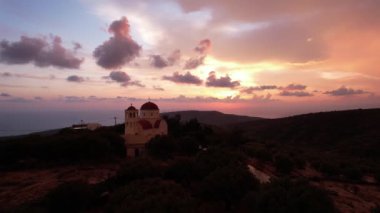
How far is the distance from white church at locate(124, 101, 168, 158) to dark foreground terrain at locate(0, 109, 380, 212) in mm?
2411

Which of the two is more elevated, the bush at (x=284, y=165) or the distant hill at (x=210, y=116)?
the distant hill at (x=210, y=116)

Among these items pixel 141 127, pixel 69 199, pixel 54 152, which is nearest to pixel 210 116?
→ pixel 141 127

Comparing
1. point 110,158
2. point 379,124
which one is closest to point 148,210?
point 110,158

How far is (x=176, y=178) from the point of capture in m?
23.7

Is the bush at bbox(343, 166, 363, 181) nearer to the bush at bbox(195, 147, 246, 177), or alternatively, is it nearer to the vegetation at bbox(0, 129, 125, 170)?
the bush at bbox(195, 147, 246, 177)

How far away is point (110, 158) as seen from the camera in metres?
36.2

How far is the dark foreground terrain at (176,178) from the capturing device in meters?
15.5

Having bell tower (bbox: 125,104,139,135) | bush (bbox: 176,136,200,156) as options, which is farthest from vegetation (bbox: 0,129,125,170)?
bush (bbox: 176,136,200,156)

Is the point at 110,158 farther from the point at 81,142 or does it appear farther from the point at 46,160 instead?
the point at 46,160

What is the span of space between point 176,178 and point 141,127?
2075cm

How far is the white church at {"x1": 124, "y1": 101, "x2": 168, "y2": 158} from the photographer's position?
4207 cm

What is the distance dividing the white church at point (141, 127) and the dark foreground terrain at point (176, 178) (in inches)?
94.9

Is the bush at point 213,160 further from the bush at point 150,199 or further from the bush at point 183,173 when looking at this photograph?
the bush at point 150,199

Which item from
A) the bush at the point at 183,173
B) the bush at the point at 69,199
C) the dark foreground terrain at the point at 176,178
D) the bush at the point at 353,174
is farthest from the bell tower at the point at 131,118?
the bush at the point at 353,174
